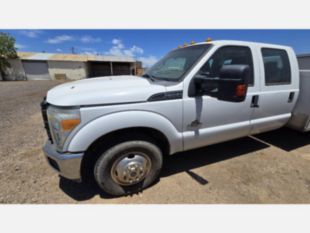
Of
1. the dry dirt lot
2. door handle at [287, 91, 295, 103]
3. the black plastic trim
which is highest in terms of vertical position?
the black plastic trim

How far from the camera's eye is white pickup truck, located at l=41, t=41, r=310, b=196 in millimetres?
1785

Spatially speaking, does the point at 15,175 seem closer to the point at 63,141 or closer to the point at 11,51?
the point at 63,141

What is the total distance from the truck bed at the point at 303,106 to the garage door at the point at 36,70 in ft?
103

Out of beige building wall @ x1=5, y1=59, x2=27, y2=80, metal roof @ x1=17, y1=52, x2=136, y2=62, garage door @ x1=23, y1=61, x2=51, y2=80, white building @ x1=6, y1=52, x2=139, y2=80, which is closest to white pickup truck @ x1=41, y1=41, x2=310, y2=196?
white building @ x1=6, y1=52, x2=139, y2=80

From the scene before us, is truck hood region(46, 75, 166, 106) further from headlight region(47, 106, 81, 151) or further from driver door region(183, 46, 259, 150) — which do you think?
driver door region(183, 46, 259, 150)

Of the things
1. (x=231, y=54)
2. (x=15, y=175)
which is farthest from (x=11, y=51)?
(x=231, y=54)

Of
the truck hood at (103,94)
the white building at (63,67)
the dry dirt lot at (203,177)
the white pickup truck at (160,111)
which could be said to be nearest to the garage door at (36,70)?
the white building at (63,67)

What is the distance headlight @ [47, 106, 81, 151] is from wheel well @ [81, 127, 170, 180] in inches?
11.8

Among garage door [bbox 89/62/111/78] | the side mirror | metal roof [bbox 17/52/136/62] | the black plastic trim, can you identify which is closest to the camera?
the side mirror

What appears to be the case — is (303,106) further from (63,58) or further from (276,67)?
(63,58)

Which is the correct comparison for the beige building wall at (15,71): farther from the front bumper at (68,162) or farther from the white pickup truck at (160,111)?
the front bumper at (68,162)

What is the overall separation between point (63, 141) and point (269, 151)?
Answer: 12.1 feet

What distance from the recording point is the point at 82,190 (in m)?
2.32

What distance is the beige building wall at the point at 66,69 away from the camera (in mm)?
26438
